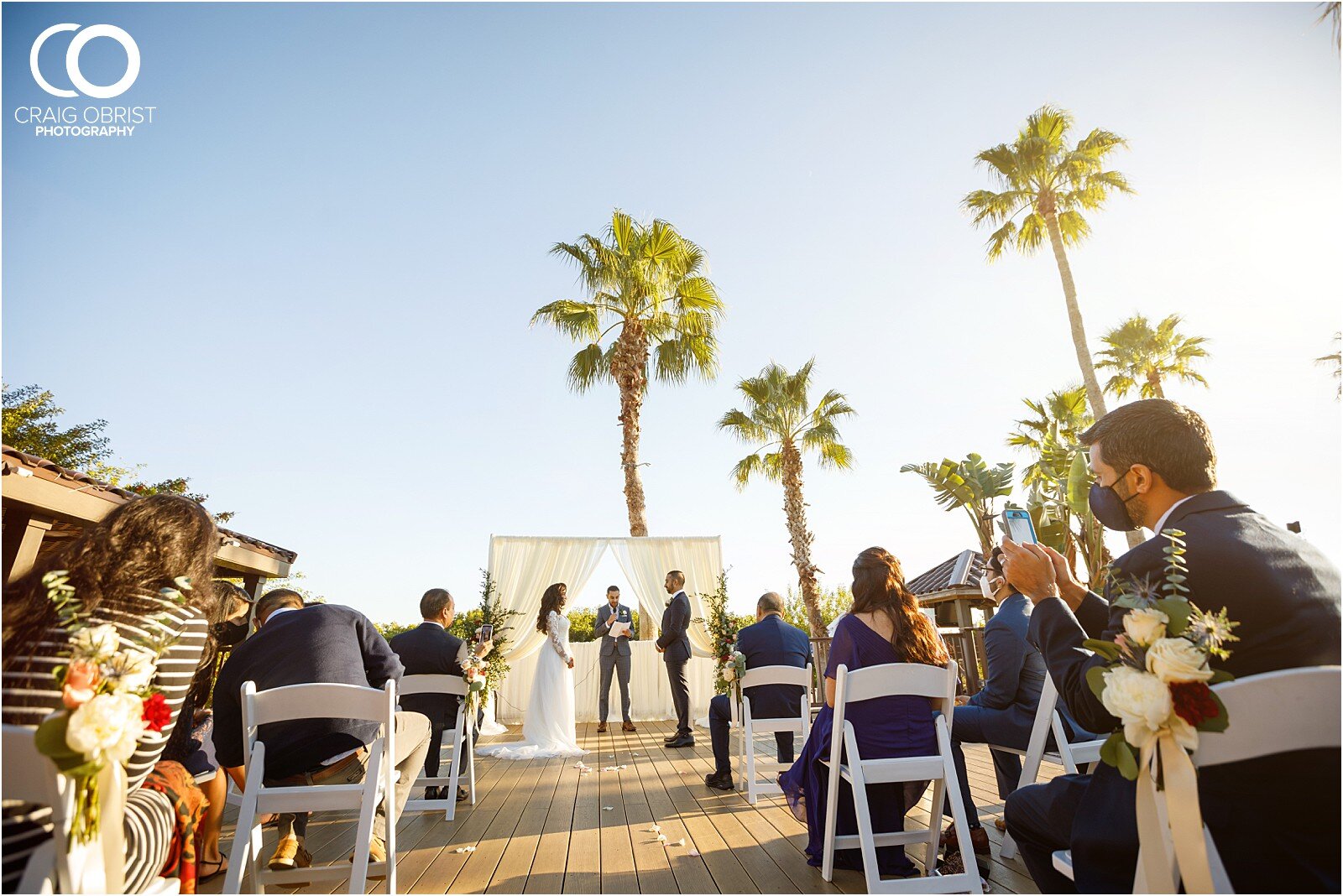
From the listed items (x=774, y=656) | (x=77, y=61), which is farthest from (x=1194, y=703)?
(x=77, y=61)

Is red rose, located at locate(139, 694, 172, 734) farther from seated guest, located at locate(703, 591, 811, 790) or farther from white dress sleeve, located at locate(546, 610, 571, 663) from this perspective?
white dress sleeve, located at locate(546, 610, 571, 663)

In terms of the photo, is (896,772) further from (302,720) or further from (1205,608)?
(302,720)

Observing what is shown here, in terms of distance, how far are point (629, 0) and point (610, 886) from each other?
16.1 ft

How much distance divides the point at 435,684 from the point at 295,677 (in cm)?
162

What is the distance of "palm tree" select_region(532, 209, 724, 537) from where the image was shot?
11.9 m

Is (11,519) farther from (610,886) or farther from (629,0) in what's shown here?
(629,0)

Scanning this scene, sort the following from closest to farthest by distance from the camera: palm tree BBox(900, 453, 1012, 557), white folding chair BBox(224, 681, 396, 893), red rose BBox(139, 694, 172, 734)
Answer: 1. red rose BBox(139, 694, 172, 734)
2. white folding chair BBox(224, 681, 396, 893)
3. palm tree BBox(900, 453, 1012, 557)

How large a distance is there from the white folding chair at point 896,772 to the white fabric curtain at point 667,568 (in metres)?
8.05

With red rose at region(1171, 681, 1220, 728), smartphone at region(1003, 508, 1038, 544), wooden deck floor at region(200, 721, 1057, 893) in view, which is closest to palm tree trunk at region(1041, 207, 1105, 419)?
wooden deck floor at region(200, 721, 1057, 893)

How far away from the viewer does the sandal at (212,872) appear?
3006mm

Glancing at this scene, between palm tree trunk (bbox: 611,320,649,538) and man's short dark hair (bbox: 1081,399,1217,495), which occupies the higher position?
palm tree trunk (bbox: 611,320,649,538)

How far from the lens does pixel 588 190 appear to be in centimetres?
1130

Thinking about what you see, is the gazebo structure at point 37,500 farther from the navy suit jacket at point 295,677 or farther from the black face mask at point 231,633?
the navy suit jacket at point 295,677

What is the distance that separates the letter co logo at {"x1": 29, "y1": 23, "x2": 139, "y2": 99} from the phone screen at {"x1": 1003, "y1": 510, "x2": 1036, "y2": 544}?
529 centimetres
